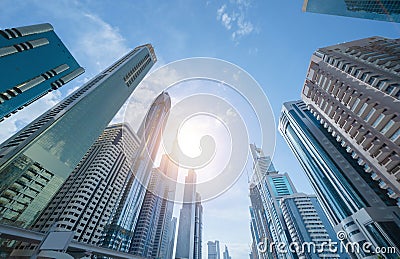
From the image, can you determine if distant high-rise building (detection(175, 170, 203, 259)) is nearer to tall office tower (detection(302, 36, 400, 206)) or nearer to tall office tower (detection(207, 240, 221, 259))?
tall office tower (detection(302, 36, 400, 206))

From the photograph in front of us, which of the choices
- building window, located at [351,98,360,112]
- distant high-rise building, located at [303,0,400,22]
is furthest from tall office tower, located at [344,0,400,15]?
building window, located at [351,98,360,112]

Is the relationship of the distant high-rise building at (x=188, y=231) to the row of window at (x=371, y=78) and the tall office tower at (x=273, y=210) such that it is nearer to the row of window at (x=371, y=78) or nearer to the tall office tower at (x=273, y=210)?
the tall office tower at (x=273, y=210)

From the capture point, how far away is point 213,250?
14575cm

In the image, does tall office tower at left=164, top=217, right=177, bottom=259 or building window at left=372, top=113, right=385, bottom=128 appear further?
tall office tower at left=164, top=217, right=177, bottom=259

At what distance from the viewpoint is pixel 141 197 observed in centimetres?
6850

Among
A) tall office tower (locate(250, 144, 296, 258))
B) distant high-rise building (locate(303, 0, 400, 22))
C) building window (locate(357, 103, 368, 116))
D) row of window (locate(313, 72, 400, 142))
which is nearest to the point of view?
row of window (locate(313, 72, 400, 142))

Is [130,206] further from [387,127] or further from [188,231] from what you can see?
[387,127]

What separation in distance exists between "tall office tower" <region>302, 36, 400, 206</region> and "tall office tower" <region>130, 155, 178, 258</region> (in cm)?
3867

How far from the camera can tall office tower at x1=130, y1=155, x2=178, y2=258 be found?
6031 cm

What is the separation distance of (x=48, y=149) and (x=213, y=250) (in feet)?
517

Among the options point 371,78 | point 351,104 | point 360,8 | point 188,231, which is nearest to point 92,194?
point 188,231

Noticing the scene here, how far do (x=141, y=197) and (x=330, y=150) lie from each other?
65.3m

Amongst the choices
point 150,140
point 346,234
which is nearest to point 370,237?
point 346,234

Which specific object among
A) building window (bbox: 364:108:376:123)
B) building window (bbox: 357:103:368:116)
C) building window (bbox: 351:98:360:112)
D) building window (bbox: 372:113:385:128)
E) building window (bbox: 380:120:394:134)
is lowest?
building window (bbox: 380:120:394:134)
